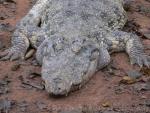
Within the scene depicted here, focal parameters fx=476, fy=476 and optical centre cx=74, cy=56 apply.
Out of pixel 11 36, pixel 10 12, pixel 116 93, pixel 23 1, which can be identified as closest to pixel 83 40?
pixel 116 93

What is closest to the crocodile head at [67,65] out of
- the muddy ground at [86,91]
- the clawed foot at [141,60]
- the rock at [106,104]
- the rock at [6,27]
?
the muddy ground at [86,91]

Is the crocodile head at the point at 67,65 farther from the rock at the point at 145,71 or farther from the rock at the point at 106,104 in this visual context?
the rock at the point at 145,71

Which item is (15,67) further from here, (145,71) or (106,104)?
(145,71)

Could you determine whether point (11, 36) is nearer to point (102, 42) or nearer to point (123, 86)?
point (102, 42)

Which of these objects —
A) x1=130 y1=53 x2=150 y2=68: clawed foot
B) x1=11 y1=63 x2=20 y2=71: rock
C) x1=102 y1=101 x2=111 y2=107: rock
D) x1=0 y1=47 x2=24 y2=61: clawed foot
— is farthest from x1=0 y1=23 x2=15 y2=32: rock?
x1=102 y1=101 x2=111 y2=107: rock

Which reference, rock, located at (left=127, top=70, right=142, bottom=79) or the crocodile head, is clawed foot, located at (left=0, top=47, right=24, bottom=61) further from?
rock, located at (left=127, top=70, right=142, bottom=79)

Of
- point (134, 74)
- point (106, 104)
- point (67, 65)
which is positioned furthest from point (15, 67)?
point (134, 74)
